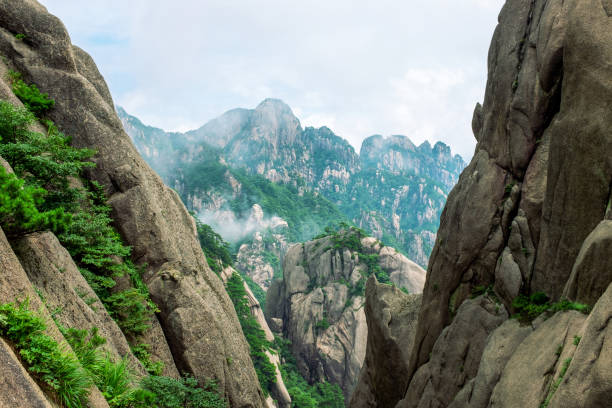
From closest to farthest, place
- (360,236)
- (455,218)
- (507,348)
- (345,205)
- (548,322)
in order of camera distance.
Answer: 1. (548,322)
2. (507,348)
3. (455,218)
4. (360,236)
5. (345,205)

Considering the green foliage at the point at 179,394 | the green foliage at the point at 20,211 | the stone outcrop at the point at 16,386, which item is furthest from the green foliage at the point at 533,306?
the green foliage at the point at 20,211

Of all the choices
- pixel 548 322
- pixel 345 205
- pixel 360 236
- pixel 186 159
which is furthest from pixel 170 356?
pixel 345 205

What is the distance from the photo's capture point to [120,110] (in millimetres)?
193000

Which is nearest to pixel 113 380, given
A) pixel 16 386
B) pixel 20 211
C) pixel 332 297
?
pixel 16 386

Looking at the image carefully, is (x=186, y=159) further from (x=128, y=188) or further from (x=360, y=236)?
(x=128, y=188)

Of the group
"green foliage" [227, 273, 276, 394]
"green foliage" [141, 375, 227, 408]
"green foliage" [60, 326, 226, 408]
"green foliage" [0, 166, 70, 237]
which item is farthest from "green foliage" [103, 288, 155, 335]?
"green foliage" [227, 273, 276, 394]

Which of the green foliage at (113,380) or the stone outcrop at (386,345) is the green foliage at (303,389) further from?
the green foliage at (113,380)

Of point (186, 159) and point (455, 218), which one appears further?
point (186, 159)

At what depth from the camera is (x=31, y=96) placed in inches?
723

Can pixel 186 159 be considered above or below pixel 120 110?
below

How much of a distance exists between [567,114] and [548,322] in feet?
21.6

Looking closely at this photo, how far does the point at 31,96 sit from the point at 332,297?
49118mm

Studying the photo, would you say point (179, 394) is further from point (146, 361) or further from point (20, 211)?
point (20, 211)

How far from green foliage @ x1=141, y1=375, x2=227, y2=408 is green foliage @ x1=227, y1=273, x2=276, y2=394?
19.2 m
